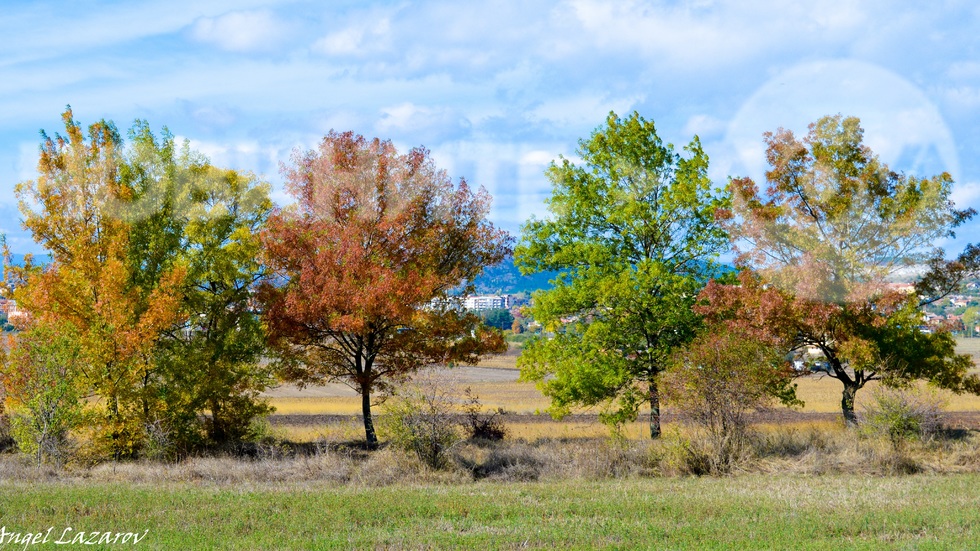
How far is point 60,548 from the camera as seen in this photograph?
35.2ft

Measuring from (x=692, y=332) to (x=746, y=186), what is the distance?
489cm

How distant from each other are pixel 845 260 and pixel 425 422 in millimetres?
12764

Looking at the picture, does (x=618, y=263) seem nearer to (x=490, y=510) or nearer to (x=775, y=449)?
(x=775, y=449)

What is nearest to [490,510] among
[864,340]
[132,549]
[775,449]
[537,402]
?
[132,549]

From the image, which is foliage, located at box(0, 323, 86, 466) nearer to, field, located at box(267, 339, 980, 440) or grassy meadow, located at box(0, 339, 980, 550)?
grassy meadow, located at box(0, 339, 980, 550)

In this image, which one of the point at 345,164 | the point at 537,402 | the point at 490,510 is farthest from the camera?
the point at 537,402

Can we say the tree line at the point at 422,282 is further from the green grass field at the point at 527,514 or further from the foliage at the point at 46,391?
the green grass field at the point at 527,514

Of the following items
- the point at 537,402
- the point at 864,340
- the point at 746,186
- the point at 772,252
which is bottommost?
the point at 537,402

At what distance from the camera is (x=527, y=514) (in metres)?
12.9

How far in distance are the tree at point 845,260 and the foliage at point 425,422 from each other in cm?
904

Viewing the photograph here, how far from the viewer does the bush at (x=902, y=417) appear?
1895cm

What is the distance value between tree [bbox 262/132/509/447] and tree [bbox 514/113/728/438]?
6.27 feet

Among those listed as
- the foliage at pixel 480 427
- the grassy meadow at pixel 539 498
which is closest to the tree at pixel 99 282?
the grassy meadow at pixel 539 498

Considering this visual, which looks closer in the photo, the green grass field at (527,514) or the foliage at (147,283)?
the green grass field at (527,514)
